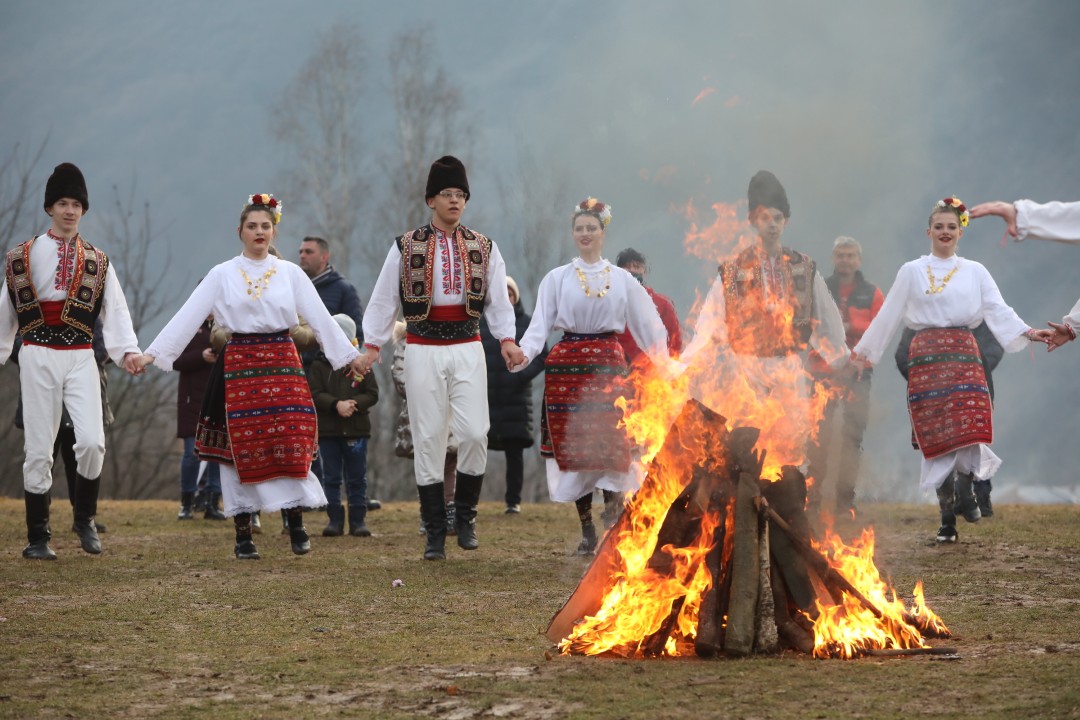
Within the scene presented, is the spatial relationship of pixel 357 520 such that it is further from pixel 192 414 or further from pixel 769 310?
pixel 769 310

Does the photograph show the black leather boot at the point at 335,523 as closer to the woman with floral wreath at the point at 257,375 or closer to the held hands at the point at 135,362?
the woman with floral wreath at the point at 257,375

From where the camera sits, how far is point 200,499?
512 inches

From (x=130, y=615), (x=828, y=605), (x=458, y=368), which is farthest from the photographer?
(x=458, y=368)

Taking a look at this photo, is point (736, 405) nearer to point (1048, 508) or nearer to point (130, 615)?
point (130, 615)

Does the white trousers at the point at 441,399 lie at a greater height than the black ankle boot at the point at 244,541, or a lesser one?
greater

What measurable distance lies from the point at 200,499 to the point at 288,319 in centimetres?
461

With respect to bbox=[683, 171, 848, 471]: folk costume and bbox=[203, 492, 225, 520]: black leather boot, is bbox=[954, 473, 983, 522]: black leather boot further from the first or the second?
bbox=[203, 492, 225, 520]: black leather boot

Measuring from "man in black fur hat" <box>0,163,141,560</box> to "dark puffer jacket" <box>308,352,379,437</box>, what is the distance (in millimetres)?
1849

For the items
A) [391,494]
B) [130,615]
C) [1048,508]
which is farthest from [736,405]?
[391,494]

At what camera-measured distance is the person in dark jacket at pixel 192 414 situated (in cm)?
1227

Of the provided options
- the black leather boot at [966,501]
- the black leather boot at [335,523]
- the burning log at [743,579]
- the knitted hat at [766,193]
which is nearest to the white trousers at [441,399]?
the black leather boot at [335,523]

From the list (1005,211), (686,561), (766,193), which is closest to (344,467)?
(766,193)

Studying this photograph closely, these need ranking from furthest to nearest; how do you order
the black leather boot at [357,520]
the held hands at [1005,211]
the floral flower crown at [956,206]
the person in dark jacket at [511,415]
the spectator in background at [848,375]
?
the person in dark jacket at [511,415] < the black leather boot at [357,520] < the spectator in background at [848,375] < the floral flower crown at [956,206] < the held hands at [1005,211]

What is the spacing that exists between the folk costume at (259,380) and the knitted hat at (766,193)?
2869 mm
